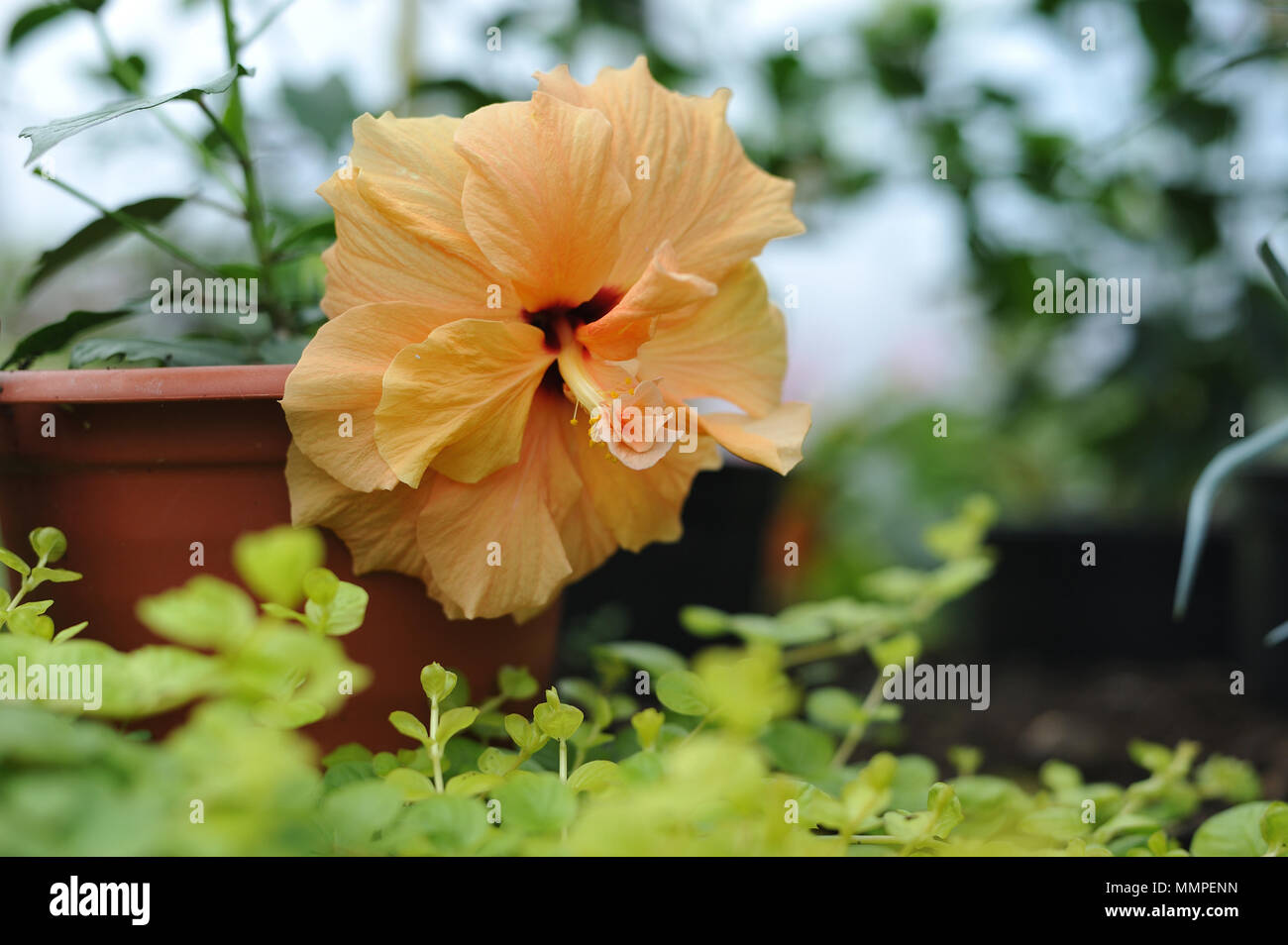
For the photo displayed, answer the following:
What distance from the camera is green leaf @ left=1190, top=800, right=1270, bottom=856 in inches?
17.2

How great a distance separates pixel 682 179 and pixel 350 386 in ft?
0.66

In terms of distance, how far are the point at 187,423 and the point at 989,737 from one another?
0.86 m

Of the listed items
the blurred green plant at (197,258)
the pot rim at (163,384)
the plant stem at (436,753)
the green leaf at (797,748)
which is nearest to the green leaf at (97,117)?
the blurred green plant at (197,258)

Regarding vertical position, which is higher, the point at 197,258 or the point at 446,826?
the point at 197,258

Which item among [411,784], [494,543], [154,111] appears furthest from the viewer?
[154,111]

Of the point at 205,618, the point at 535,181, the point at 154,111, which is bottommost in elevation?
the point at 205,618

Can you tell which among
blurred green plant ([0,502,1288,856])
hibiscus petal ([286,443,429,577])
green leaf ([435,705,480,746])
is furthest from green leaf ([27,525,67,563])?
green leaf ([435,705,480,746])

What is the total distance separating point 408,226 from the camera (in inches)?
17.7

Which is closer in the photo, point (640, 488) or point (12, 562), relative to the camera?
point (12, 562)

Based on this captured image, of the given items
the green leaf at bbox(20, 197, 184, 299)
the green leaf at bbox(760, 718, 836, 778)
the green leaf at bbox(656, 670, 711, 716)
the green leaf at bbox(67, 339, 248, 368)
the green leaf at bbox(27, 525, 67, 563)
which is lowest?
the green leaf at bbox(760, 718, 836, 778)

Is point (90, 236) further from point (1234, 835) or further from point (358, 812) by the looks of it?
point (1234, 835)

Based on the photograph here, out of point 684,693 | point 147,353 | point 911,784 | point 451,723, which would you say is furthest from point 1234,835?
point 147,353

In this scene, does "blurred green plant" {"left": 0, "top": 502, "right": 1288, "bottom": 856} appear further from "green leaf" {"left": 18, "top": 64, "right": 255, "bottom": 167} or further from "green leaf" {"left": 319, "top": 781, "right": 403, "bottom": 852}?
"green leaf" {"left": 18, "top": 64, "right": 255, "bottom": 167}

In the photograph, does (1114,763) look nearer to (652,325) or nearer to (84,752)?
(652,325)
